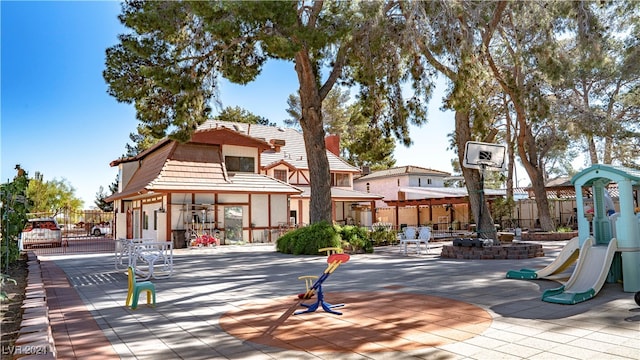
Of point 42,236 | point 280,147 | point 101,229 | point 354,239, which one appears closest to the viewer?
point 354,239

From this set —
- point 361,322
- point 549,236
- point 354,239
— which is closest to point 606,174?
point 361,322

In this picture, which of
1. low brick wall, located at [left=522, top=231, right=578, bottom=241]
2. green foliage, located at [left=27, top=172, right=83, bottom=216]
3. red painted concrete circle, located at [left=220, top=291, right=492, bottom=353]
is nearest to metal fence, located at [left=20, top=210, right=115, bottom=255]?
green foliage, located at [left=27, top=172, right=83, bottom=216]

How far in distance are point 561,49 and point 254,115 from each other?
33.9m

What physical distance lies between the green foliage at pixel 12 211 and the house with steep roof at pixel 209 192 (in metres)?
7.61

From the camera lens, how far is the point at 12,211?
33.1 feet

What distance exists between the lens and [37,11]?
8.93 meters

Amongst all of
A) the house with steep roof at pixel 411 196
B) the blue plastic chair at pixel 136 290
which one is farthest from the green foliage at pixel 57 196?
the blue plastic chair at pixel 136 290

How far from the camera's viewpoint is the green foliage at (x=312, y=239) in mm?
14500

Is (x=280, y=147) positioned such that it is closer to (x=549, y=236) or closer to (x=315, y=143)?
(x=315, y=143)

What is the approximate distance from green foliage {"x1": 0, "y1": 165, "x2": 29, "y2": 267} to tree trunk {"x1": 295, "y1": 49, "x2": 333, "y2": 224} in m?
8.66

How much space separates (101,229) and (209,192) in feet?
70.1

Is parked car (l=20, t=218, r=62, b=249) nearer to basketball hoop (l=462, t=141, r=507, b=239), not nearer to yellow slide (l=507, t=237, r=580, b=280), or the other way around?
basketball hoop (l=462, t=141, r=507, b=239)

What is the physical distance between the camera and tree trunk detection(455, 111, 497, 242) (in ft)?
44.9

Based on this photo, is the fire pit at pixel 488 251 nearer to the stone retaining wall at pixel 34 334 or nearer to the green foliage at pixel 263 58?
the green foliage at pixel 263 58
